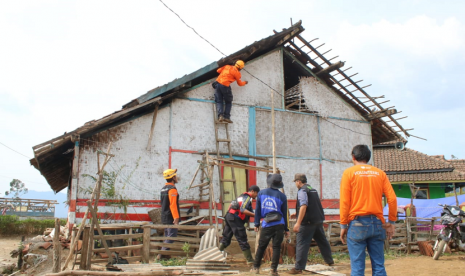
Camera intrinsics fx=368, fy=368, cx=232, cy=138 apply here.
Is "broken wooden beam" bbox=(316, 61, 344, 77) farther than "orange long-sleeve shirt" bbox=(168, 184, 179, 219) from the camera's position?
Yes

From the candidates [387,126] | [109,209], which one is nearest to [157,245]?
[109,209]

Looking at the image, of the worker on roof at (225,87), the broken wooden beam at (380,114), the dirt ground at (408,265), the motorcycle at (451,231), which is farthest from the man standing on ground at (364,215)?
the broken wooden beam at (380,114)

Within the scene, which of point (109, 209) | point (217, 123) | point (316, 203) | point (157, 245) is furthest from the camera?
point (217, 123)

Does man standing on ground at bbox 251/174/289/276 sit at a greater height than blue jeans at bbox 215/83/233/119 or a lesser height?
lesser

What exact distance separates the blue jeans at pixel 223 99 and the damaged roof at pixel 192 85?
0.62 metres

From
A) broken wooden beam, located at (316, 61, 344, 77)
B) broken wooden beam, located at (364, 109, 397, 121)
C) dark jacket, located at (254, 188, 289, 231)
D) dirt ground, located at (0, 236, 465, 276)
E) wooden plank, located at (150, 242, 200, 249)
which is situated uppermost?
broken wooden beam, located at (316, 61, 344, 77)

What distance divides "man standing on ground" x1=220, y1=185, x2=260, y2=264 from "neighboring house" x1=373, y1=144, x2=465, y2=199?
14627mm

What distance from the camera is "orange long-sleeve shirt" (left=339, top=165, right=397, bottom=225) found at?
3938 mm

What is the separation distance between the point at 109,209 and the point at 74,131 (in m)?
2.08

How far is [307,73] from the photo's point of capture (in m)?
12.7

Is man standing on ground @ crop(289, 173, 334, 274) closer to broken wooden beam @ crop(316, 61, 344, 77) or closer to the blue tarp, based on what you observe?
broken wooden beam @ crop(316, 61, 344, 77)

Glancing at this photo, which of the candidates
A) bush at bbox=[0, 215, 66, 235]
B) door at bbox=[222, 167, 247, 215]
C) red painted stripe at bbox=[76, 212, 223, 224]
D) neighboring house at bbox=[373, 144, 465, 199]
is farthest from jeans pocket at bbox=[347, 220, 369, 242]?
bush at bbox=[0, 215, 66, 235]

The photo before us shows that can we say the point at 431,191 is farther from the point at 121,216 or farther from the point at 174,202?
the point at 121,216

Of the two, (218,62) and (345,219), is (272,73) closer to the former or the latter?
(218,62)
